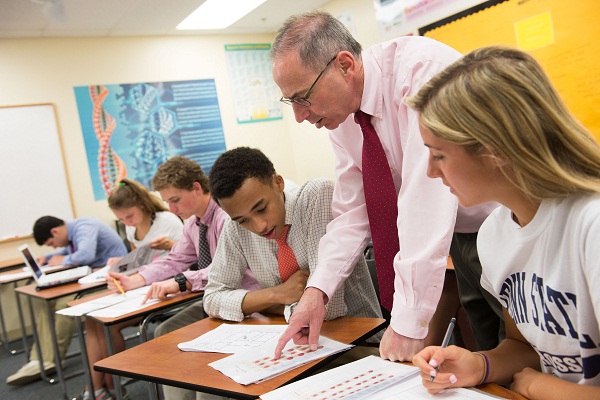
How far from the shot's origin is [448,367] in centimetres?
95

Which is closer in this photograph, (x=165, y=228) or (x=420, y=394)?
(x=420, y=394)

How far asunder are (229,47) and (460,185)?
18.9 ft

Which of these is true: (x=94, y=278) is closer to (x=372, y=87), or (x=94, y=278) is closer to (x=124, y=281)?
(x=124, y=281)

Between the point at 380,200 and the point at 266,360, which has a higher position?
the point at 380,200

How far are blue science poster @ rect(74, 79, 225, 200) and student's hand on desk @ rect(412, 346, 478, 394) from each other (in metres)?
5.10

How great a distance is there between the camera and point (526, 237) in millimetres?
919

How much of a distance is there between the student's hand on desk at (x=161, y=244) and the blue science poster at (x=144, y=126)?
2565 millimetres

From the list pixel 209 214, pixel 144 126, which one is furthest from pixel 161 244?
pixel 144 126

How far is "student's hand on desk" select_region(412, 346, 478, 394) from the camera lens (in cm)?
92

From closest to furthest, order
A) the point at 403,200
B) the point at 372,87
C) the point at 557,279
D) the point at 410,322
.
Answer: the point at 557,279 → the point at 410,322 → the point at 403,200 → the point at 372,87

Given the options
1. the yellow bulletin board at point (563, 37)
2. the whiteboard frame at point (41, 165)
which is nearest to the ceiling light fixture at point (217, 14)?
the whiteboard frame at point (41, 165)

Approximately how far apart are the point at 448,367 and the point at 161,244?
2.54 metres

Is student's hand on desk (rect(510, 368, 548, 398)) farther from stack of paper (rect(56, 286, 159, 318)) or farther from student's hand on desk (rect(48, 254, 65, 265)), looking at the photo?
student's hand on desk (rect(48, 254, 65, 265))

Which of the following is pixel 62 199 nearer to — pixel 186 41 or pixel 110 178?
pixel 110 178
